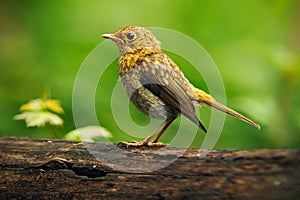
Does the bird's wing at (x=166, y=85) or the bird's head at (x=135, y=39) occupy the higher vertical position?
the bird's head at (x=135, y=39)

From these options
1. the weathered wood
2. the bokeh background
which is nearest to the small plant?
the weathered wood

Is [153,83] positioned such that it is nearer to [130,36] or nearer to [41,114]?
[130,36]

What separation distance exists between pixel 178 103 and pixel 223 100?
56.0 inches

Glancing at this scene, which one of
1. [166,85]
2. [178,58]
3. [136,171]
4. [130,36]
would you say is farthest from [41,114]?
[178,58]

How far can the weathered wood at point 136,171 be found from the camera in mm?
2859

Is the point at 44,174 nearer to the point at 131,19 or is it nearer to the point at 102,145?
the point at 102,145

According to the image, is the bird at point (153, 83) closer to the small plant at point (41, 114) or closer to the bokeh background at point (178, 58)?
the small plant at point (41, 114)

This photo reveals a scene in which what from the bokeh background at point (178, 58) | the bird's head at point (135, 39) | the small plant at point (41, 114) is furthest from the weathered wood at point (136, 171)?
the bokeh background at point (178, 58)

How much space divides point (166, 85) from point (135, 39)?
0.38m

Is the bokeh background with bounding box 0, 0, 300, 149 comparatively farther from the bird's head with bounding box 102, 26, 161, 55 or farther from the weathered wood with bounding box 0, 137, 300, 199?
the weathered wood with bounding box 0, 137, 300, 199

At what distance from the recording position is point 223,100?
4.95m

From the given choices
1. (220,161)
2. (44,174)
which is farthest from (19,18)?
(220,161)

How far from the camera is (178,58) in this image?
5.77 metres

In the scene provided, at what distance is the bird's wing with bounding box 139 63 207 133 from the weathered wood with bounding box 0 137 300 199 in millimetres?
314
